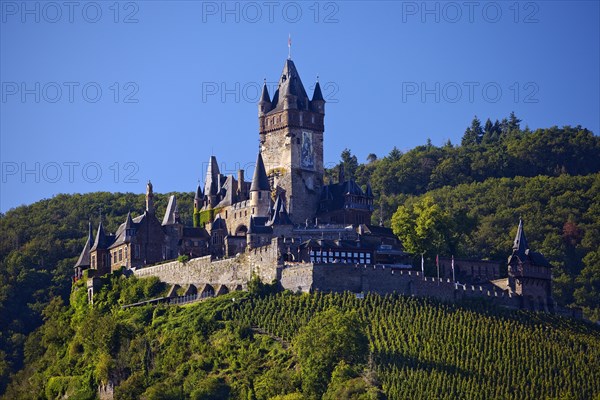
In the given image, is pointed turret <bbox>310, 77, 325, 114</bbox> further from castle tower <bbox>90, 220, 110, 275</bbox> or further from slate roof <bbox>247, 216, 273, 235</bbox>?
castle tower <bbox>90, 220, 110, 275</bbox>

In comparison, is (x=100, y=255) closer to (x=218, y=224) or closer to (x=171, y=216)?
(x=171, y=216)

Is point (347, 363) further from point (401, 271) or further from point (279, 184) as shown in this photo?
point (279, 184)

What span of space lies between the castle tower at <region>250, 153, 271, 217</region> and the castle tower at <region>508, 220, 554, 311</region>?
631 inches

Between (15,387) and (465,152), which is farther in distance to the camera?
(465,152)

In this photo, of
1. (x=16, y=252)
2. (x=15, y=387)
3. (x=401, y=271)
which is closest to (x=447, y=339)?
(x=401, y=271)

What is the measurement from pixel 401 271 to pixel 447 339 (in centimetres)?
696

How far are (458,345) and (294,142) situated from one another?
2478cm

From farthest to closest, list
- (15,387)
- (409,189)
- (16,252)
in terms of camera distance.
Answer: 1. (409,189)
2. (16,252)
3. (15,387)

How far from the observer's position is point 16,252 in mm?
118062

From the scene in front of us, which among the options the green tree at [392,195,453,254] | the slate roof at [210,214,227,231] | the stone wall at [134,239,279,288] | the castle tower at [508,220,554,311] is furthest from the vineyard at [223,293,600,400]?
the slate roof at [210,214,227,231]

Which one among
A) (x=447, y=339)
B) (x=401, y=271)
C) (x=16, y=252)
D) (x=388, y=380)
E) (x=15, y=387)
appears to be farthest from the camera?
(x=16, y=252)

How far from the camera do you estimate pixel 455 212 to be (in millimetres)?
111625

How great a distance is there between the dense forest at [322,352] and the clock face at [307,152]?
16.3 m

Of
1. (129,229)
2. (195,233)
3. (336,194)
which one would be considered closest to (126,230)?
(129,229)
